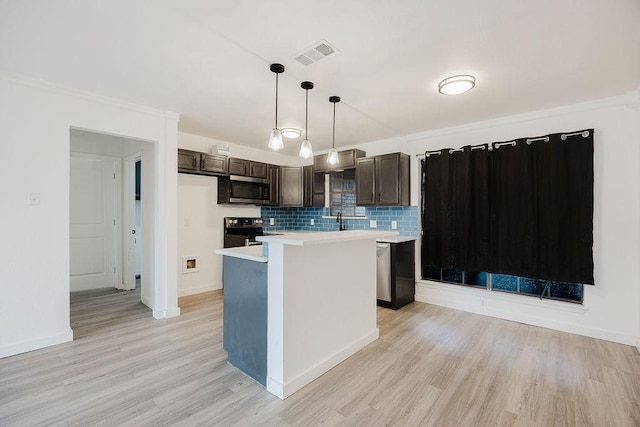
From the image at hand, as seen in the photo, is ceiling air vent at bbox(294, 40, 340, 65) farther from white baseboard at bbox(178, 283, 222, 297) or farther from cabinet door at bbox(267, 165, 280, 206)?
white baseboard at bbox(178, 283, 222, 297)

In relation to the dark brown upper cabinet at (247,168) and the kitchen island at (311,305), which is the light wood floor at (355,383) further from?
the dark brown upper cabinet at (247,168)

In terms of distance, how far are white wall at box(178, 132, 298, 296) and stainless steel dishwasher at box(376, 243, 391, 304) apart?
2.65 meters

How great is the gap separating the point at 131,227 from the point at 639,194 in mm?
6610

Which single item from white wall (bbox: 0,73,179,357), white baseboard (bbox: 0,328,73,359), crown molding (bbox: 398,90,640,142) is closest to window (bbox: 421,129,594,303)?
crown molding (bbox: 398,90,640,142)

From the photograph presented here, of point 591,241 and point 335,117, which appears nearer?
point 591,241

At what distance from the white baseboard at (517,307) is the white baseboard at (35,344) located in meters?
4.23

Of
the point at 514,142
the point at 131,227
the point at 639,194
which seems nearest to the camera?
the point at 639,194

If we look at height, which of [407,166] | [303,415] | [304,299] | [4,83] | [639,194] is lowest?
[303,415]

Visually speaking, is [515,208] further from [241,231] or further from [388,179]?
[241,231]

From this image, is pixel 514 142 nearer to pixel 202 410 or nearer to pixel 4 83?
pixel 202 410

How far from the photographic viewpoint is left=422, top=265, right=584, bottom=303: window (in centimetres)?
343

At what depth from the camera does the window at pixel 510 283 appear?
3.43 m

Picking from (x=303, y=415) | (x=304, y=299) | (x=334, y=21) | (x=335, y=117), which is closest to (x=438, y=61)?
(x=334, y=21)

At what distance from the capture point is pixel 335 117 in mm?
3730
